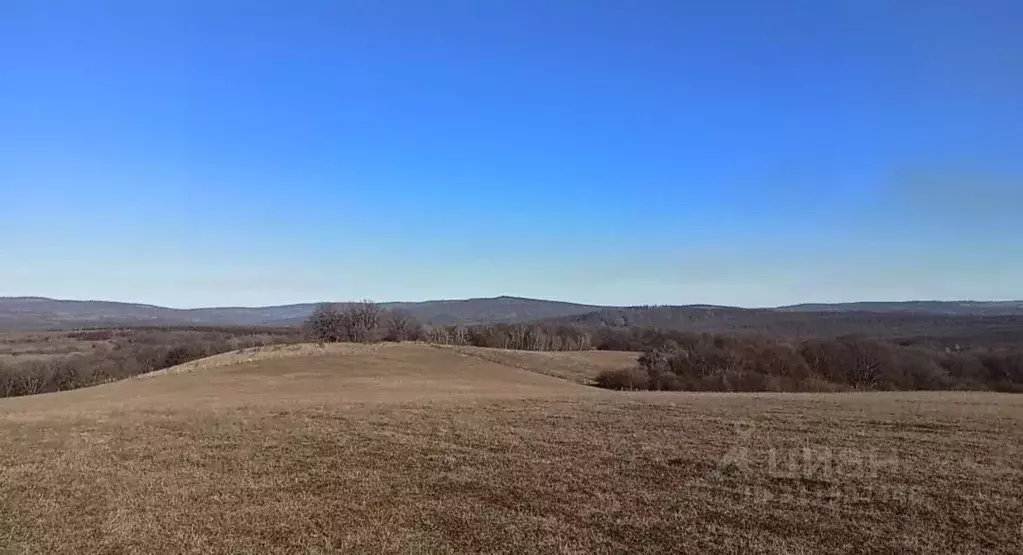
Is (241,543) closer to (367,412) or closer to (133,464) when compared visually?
(133,464)

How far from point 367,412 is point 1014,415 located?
19.5 meters

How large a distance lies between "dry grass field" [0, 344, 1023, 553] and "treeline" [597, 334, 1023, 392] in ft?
77.9

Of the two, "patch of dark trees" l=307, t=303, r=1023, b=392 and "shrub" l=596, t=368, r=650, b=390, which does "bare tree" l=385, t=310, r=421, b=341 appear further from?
"shrub" l=596, t=368, r=650, b=390

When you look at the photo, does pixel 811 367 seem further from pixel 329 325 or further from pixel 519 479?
pixel 329 325

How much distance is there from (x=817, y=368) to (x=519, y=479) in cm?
6499

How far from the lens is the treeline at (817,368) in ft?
155

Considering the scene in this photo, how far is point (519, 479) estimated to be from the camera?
41.3 ft

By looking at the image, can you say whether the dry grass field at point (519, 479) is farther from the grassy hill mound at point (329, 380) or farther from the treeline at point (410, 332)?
the treeline at point (410, 332)

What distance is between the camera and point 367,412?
2244 cm

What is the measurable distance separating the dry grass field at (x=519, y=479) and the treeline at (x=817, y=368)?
23738 mm

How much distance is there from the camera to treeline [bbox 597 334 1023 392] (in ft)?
155
